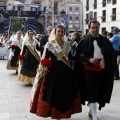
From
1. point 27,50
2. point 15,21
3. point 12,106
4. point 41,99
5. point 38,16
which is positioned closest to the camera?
point 41,99

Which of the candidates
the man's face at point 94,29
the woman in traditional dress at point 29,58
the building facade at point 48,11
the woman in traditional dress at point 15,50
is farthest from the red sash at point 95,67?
the building facade at point 48,11

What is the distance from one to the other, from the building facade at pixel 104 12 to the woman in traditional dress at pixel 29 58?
27.4 meters

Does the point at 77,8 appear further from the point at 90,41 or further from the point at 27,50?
the point at 90,41

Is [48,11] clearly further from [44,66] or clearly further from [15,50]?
[44,66]

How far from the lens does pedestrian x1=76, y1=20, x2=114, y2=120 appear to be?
16.5 feet

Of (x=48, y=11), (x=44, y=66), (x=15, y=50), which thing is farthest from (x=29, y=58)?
(x=48, y=11)

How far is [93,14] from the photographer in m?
41.1

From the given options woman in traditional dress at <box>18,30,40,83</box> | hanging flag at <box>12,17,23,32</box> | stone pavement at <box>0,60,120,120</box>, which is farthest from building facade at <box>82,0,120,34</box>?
stone pavement at <box>0,60,120,120</box>

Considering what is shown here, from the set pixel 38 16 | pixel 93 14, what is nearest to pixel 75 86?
pixel 93 14

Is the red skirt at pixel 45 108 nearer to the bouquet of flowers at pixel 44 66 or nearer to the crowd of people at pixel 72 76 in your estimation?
the crowd of people at pixel 72 76

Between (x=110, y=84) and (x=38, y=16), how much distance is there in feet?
134

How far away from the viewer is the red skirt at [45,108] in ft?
16.1

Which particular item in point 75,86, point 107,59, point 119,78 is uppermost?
point 107,59

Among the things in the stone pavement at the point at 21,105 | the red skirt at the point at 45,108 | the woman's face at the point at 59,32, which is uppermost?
the woman's face at the point at 59,32
